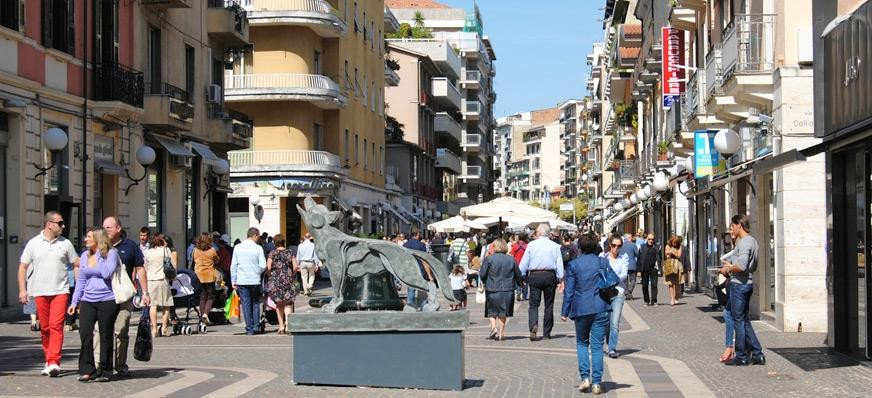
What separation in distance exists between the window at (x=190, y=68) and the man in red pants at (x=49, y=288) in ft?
68.5

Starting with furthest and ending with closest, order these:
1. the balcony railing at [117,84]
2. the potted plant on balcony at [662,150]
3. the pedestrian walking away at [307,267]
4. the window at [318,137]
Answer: the window at [318,137], the potted plant on balcony at [662,150], the pedestrian walking away at [307,267], the balcony railing at [117,84]

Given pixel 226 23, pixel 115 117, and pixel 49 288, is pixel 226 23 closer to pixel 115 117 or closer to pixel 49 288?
pixel 115 117

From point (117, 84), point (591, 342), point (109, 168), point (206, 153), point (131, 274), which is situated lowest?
point (591, 342)

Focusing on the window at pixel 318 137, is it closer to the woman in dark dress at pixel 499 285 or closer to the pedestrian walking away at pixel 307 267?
the pedestrian walking away at pixel 307 267

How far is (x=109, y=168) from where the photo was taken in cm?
2870

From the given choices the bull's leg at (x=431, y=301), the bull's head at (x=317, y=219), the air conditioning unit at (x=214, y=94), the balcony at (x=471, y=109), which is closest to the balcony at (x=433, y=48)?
the balcony at (x=471, y=109)

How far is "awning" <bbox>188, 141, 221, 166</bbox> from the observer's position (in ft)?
116

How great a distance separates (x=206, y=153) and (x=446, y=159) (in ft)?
168

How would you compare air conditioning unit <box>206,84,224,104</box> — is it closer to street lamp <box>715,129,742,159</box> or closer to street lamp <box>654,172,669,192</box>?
street lamp <box>654,172,669,192</box>

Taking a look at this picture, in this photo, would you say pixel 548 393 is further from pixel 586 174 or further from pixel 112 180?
pixel 586 174

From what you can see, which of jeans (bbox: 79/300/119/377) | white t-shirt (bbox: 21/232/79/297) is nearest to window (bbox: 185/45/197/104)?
white t-shirt (bbox: 21/232/79/297)

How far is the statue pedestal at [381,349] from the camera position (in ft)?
41.8

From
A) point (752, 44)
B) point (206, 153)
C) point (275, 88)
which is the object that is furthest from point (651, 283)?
point (275, 88)

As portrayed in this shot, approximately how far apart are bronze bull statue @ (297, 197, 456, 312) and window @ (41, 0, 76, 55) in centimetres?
1339
